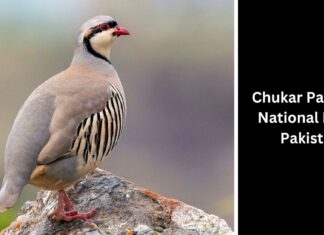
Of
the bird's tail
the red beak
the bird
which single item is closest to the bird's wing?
the bird

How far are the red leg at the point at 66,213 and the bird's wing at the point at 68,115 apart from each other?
1.51 feet

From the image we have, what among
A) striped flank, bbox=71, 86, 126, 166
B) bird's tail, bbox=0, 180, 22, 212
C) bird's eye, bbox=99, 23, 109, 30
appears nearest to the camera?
bird's tail, bbox=0, 180, 22, 212

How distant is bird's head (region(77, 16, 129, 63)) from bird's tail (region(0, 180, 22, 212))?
141cm

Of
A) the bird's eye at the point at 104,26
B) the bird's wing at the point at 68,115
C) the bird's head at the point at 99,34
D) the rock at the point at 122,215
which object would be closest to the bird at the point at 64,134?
the bird's wing at the point at 68,115

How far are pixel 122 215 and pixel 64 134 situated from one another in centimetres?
72

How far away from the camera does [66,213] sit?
6.75m

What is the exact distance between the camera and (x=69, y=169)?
6586 mm

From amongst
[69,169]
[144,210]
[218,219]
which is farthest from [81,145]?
[218,219]

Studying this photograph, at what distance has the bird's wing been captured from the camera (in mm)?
6457

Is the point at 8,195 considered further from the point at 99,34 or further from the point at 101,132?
the point at 99,34

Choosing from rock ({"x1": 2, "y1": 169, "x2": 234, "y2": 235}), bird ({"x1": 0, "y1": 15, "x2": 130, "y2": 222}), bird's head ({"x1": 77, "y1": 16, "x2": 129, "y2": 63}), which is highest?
bird's head ({"x1": 77, "y1": 16, "x2": 129, "y2": 63})

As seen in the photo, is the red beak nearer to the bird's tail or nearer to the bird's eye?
the bird's eye

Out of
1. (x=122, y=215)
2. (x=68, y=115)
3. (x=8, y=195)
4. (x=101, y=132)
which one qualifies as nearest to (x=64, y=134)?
(x=68, y=115)
